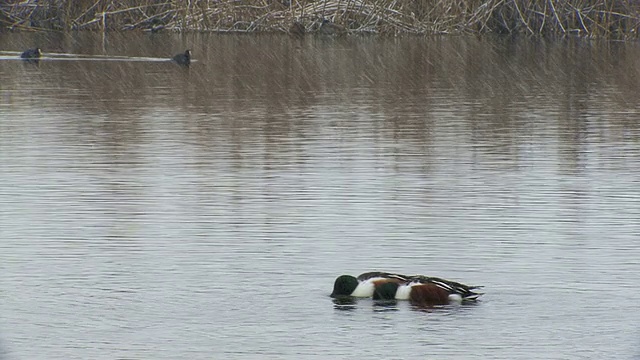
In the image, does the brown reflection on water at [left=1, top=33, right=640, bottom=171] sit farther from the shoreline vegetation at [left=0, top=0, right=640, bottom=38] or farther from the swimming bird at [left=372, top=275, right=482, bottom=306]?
the swimming bird at [left=372, top=275, right=482, bottom=306]

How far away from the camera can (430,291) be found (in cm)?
921

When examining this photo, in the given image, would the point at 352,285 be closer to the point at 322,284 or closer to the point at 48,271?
the point at 322,284

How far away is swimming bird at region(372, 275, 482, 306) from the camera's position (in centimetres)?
921

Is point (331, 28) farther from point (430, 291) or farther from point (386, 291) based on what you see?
point (430, 291)

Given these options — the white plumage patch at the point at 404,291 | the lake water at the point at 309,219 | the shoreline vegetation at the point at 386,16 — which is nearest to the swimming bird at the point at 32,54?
the lake water at the point at 309,219

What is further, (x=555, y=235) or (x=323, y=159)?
(x=323, y=159)

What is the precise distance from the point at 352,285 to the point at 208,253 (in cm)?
170

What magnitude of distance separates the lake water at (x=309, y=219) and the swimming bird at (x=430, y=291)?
0.09m

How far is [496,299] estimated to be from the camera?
938 centimetres

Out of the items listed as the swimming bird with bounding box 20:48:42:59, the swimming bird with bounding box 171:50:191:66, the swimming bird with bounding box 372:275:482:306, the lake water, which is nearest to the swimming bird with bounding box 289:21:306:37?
the swimming bird with bounding box 20:48:42:59

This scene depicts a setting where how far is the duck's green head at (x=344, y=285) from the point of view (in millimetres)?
9359

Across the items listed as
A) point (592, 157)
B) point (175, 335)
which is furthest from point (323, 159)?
point (175, 335)

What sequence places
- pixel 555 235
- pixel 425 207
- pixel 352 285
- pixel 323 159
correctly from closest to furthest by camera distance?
pixel 352 285 < pixel 555 235 < pixel 425 207 < pixel 323 159

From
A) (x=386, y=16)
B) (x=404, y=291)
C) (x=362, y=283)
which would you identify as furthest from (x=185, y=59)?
(x=404, y=291)
